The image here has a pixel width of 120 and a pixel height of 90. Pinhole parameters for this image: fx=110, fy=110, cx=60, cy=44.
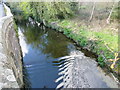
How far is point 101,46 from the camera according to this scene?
9469mm

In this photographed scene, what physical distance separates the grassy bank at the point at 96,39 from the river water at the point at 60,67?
0.76 m

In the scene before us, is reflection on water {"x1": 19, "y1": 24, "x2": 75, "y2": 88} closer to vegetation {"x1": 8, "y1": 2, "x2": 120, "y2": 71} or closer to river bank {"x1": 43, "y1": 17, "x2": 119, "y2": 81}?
river bank {"x1": 43, "y1": 17, "x2": 119, "y2": 81}

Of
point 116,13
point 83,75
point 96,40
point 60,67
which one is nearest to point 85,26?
point 96,40

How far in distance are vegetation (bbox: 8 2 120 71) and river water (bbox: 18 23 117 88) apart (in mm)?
1057

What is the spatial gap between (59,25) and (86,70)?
359 inches

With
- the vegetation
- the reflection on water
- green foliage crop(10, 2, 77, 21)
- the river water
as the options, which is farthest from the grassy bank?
green foliage crop(10, 2, 77, 21)

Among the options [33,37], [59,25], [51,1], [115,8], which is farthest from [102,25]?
[33,37]

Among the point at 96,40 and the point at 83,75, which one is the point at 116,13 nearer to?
the point at 96,40

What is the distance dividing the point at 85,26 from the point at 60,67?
24.2ft

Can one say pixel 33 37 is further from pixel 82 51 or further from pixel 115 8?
pixel 115 8

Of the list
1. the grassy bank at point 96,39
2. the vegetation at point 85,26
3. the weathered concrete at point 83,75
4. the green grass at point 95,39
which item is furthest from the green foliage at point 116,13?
the weathered concrete at point 83,75

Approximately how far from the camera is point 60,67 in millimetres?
7973

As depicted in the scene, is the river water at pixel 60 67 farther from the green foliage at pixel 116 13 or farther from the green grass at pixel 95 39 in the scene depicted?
the green foliage at pixel 116 13

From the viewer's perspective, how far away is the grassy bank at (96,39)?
27.3 ft
